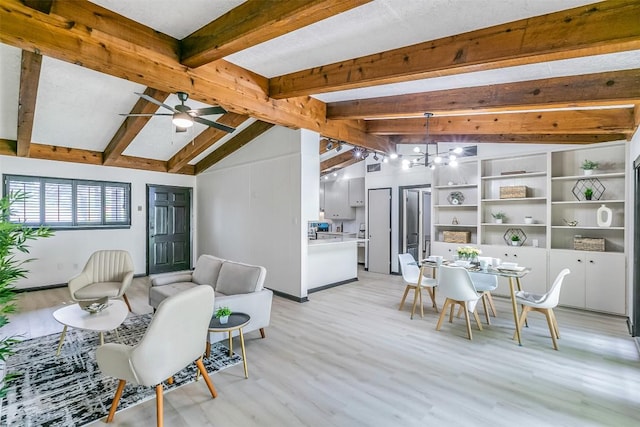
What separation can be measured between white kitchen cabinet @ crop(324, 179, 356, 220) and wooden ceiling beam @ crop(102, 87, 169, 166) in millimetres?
5352

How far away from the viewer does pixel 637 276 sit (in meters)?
3.62

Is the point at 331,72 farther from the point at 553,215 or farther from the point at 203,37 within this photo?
the point at 553,215

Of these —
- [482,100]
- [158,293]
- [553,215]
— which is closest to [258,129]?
[158,293]

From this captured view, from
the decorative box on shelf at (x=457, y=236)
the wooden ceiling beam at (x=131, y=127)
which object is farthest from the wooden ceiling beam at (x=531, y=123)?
the wooden ceiling beam at (x=131, y=127)

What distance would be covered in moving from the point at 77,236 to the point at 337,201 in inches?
248

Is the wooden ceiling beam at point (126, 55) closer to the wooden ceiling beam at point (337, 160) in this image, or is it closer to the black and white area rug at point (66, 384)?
the black and white area rug at point (66, 384)

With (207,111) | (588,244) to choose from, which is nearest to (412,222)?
(588,244)

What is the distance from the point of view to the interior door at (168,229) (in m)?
7.32

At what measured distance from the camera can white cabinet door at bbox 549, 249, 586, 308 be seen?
4.63 metres

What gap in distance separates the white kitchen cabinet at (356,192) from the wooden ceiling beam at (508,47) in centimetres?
532

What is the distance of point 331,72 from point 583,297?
4897 millimetres

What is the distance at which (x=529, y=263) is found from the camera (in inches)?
202

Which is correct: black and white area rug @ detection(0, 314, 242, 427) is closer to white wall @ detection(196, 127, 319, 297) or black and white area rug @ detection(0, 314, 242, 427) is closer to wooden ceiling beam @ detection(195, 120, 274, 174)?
white wall @ detection(196, 127, 319, 297)

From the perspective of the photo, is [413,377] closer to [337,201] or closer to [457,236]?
[457,236]
